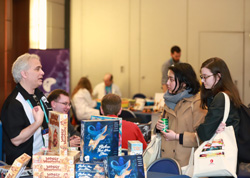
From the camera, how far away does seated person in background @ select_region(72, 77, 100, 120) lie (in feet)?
23.6

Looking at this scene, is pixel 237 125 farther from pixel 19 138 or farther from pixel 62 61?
pixel 62 61

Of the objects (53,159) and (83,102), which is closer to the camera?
(53,159)

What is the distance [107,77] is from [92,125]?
669 centimetres

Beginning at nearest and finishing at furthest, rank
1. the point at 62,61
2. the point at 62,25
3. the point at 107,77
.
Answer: the point at 62,61 → the point at 107,77 → the point at 62,25

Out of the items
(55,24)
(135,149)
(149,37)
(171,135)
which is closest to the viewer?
(135,149)

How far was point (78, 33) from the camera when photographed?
10.8m

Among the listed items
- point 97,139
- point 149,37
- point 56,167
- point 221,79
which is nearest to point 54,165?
point 56,167

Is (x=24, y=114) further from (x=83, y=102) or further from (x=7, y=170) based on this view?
(x=83, y=102)

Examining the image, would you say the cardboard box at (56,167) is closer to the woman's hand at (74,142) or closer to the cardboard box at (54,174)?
the cardboard box at (54,174)

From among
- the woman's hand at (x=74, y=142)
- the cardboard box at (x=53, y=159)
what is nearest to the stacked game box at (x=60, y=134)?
the cardboard box at (x=53, y=159)

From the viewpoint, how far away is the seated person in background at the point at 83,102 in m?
7.20

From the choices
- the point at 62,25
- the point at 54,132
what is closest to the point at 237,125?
the point at 54,132

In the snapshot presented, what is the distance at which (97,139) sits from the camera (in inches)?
98.4

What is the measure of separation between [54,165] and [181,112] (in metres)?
1.44
